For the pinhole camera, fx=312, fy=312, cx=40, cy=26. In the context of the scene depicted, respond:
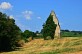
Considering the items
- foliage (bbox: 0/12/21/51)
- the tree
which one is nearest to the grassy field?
foliage (bbox: 0/12/21/51)

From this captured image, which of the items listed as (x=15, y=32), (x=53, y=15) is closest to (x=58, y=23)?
(x=53, y=15)

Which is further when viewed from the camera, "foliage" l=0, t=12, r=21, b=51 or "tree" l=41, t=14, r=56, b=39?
"tree" l=41, t=14, r=56, b=39

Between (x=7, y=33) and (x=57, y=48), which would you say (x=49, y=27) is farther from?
(x=57, y=48)

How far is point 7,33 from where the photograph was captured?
60812 millimetres

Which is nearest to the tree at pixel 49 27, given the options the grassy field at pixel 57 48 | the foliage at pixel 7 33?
the grassy field at pixel 57 48

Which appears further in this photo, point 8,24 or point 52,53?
point 8,24

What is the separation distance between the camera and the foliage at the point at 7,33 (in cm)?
6040

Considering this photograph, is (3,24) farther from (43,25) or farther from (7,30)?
(43,25)

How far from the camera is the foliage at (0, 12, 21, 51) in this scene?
6040 centimetres

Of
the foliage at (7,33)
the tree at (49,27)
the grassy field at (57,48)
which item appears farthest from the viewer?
the tree at (49,27)

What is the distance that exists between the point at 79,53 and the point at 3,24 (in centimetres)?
2649

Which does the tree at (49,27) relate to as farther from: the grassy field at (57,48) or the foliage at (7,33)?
the foliage at (7,33)

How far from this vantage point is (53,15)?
7956 centimetres

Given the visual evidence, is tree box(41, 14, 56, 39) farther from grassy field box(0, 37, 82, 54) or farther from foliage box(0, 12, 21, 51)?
foliage box(0, 12, 21, 51)
